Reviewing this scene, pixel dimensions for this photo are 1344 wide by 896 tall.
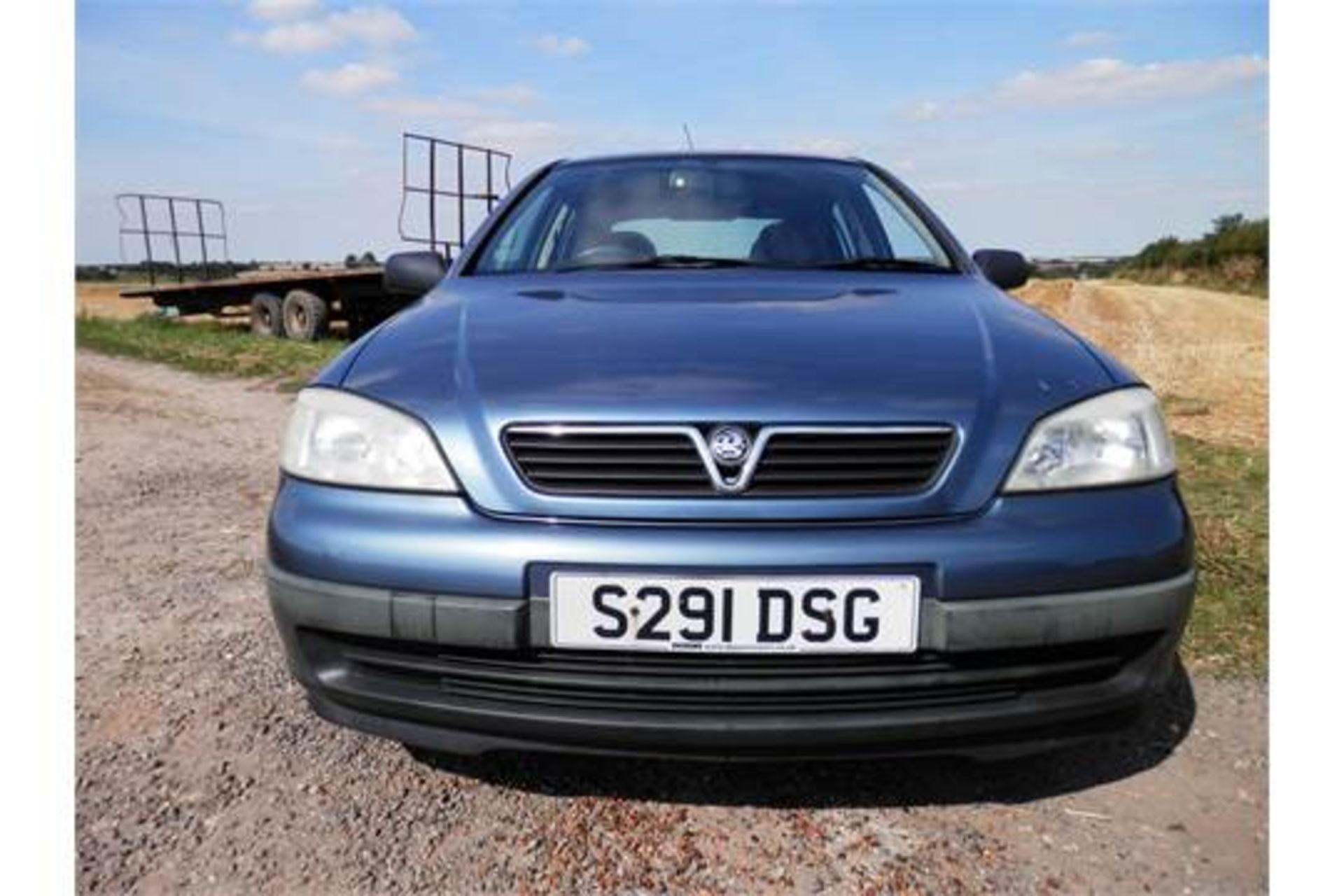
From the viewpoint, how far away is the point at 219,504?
402cm

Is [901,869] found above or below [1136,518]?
below

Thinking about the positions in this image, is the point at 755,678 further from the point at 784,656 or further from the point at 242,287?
the point at 242,287

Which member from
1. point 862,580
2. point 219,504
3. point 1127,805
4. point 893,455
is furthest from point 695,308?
point 219,504

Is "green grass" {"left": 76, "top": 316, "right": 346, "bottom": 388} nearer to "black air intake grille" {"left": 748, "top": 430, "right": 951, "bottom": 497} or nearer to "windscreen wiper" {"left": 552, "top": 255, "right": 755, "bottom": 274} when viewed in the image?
"windscreen wiper" {"left": 552, "top": 255, "right": 755, "bottom": 274}

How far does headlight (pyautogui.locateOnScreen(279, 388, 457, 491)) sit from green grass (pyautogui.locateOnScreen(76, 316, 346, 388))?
6.15 metres

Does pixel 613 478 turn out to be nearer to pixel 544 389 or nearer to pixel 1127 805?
pixel 544 389

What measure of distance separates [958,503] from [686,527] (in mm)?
446

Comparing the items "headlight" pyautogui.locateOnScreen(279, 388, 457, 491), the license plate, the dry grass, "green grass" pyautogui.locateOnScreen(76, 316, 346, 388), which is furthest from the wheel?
the license plate

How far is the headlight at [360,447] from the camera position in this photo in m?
1.63

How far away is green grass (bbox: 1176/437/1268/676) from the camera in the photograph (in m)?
2.52

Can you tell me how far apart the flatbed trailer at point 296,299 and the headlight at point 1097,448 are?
34.0 feet

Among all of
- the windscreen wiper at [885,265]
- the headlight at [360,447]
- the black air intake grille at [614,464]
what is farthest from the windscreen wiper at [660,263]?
the black air intake grille at [614,464]

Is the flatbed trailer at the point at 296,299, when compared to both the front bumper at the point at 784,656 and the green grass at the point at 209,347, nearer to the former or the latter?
the green grass at the point at 209,347

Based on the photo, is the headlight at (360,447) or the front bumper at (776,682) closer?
the front bumper at (776,682)
